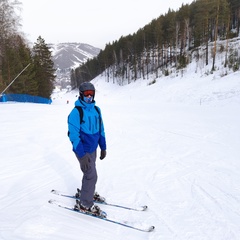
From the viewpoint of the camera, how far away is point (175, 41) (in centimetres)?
5216

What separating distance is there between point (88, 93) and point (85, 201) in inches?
67.8

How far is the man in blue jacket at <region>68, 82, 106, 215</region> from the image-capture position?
323 centimetres

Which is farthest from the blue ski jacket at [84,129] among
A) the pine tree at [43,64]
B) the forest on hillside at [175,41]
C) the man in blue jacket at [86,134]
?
the pine tree at [43,64]

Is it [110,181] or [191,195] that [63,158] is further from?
[191,195]

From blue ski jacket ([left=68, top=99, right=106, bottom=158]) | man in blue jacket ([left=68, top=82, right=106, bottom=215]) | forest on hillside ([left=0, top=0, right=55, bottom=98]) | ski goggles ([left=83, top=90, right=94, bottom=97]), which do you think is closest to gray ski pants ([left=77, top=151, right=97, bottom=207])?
man in blue jacket ([left=68, top=82, right=106, bottom=215])

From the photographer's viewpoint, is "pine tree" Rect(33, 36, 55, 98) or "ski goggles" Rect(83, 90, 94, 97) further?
"pine tree" Rect(33, 36, 55, 98)

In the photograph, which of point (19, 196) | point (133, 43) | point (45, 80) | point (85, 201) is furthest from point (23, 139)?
point (133, 43)

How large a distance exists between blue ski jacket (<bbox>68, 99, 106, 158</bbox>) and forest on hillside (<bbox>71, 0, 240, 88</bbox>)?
26.5m

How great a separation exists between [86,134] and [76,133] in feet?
0.63

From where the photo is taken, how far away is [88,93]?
10.7 ft

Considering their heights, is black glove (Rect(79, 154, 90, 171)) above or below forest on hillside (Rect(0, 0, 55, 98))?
below

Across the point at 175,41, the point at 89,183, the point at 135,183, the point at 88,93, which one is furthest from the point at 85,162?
the point at 175,41

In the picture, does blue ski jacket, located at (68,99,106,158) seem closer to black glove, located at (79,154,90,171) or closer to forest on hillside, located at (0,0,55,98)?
black glove, located at (79,154,90,171)

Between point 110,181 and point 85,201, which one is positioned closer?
point 85,201
